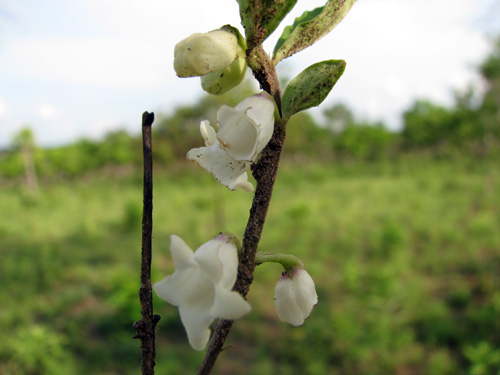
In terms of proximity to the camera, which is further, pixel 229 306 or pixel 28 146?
pixel 28 146

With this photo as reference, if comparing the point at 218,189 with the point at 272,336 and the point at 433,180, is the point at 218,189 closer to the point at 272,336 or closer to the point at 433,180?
the point at 272,336

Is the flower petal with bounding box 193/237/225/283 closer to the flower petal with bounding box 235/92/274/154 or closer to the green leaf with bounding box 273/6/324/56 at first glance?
the flower petal with bounding box 235/92/274/154

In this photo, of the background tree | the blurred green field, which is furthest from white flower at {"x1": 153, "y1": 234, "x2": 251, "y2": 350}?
the background tree

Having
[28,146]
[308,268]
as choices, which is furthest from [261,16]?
[28,146]

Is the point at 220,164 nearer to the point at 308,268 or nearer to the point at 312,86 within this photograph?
the point at 312,86

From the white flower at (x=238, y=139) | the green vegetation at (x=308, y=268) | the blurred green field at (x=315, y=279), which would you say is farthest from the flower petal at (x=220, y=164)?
the green vegetation at (x=308, y=268)

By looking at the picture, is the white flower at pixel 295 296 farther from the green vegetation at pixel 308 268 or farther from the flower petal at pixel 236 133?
the green vegetation at pixel 308 268
